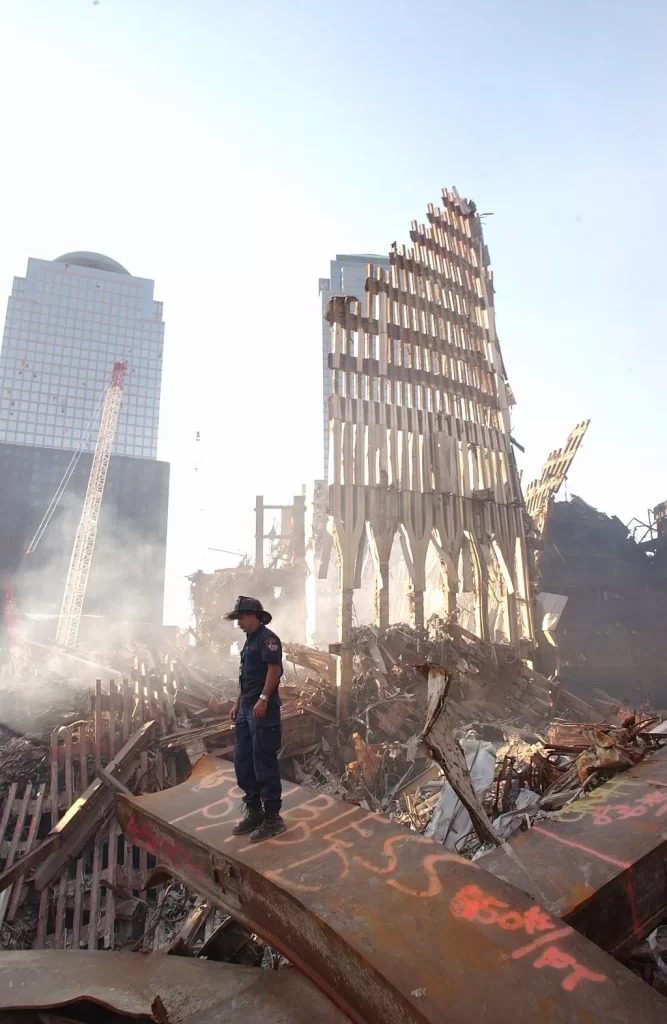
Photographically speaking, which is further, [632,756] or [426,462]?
[426,462]

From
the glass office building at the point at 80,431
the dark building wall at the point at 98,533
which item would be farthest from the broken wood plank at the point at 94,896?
the dark building wall at the point at 98,533

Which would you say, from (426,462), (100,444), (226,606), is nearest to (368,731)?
(426,462)

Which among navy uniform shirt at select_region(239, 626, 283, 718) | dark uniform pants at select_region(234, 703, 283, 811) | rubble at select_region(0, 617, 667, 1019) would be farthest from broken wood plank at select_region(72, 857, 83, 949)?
navy uniform shirt at select_region(239, 626, 283, 718)

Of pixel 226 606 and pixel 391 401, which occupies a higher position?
pixel 391 401

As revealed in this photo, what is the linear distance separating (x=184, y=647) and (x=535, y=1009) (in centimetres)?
2568

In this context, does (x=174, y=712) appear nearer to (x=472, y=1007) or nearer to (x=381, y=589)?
(x=381, y=589)

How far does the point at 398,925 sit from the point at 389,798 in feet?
20.0

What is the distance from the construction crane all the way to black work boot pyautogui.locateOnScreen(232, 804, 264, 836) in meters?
44.2

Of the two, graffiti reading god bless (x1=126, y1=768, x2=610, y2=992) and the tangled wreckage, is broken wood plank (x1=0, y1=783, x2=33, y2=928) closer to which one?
the tangled wreckage

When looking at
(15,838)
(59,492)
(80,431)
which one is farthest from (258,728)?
(80,431)

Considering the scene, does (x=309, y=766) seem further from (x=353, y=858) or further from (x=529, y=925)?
(x=529, y=925)

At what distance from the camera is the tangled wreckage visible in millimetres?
2719

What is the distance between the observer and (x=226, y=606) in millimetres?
26969

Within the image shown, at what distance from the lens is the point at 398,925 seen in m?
2.73
